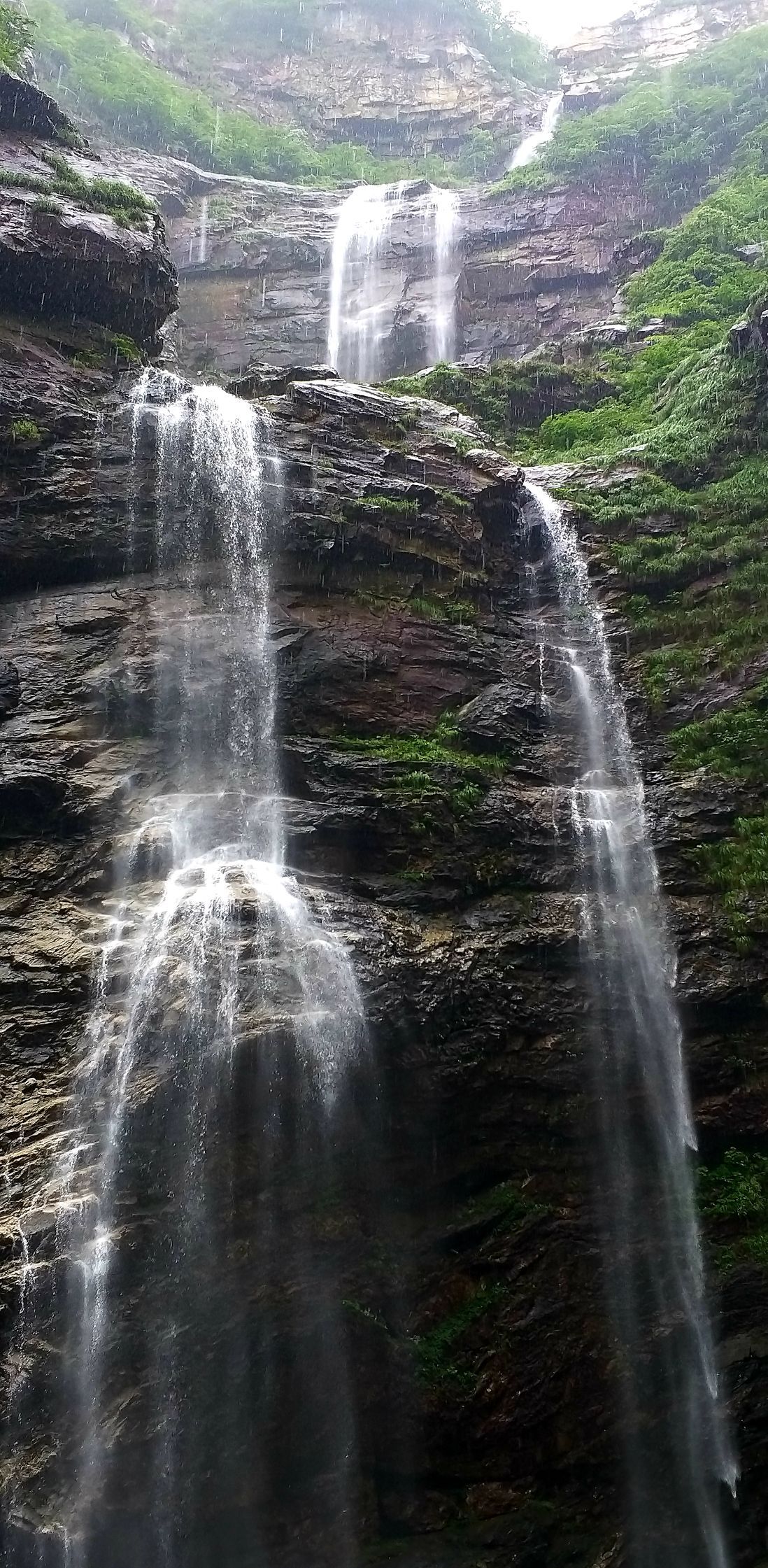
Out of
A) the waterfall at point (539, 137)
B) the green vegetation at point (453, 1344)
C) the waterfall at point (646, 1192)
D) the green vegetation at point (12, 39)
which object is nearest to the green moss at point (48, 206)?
the green vegetation at point (12, 39)

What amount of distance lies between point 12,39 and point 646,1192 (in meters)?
24.8

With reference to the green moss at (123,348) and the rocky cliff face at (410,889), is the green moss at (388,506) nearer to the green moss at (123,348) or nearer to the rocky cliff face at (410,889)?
the rocky cliff face at (410,889)

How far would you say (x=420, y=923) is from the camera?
12.0 meters

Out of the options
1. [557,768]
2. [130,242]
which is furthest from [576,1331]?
[130,242]

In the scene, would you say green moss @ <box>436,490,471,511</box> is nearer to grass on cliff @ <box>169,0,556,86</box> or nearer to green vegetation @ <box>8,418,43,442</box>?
green vegetation @ <box>8,418,43,442</box>

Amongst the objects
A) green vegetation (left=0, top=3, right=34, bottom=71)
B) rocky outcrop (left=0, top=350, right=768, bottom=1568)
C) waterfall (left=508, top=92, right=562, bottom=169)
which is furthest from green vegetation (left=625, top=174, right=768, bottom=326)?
green vegetation (left=0, top=3, right=34, bottom=71)

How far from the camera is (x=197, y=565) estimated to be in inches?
594

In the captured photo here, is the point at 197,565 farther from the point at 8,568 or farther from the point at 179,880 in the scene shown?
the point at 179,880

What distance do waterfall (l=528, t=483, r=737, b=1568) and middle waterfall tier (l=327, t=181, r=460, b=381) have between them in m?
18.2

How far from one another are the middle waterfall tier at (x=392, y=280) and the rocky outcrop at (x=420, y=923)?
40.9 ft

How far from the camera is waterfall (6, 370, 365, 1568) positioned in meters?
8.54

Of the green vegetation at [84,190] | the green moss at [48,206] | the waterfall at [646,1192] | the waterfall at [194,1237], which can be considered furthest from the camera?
the green vegetation at [84,190]

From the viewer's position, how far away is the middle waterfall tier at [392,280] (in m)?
28.4

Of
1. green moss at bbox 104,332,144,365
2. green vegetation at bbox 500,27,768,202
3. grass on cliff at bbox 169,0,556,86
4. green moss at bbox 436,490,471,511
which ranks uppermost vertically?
grass on cliff at bbox 169,0,556,86
